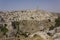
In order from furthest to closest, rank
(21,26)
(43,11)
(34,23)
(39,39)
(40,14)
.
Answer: (43,11) → (40,14) → (34,23) → (21,26) → (39,39)

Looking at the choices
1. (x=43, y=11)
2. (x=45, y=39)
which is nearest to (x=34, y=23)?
(x=43, y=11)

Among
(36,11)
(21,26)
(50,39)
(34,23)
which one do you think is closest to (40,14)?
(36,11)

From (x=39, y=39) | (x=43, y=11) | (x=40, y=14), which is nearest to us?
(x=39, y=39)

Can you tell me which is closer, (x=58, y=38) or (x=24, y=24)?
(x=58, y=38)

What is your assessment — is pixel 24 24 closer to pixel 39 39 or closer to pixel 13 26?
pixel 13 26

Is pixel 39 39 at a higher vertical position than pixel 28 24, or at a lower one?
higher

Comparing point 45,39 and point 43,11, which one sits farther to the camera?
point 43,11

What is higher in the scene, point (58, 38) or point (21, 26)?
point (58, 38)

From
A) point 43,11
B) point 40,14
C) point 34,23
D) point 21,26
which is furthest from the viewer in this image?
point 43,11

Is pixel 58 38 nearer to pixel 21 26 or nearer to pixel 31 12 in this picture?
pixel 21 26
